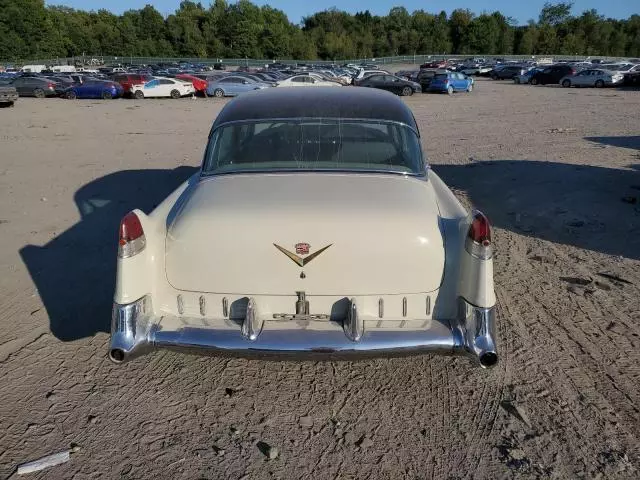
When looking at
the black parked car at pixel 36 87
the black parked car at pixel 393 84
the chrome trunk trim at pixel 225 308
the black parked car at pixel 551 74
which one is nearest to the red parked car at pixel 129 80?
the black parked car at pixel 36 87

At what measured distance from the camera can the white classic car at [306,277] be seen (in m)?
3.22

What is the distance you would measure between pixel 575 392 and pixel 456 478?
46.0 inches

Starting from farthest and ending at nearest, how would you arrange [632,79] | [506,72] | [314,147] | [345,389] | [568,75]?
[506,72] < [568,75] < [632,79] < [314,147] < [345,389]

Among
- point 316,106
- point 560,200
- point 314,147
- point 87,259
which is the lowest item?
point 560,200

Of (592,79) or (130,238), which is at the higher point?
(130,238)

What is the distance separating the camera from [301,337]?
3.21 meters

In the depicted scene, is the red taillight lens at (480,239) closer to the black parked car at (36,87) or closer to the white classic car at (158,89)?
the white classic car at (158,89)

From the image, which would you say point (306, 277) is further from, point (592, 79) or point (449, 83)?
point (592, 79)

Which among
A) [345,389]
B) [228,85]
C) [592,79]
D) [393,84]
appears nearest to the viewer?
[345,389]

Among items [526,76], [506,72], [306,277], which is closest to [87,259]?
[306,277]

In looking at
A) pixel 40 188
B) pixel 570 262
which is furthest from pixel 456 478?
pixel 40 188

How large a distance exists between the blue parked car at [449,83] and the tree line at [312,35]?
234 ft

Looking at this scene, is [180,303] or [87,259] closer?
[180,303]

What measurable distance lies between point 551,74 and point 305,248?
4581cm
